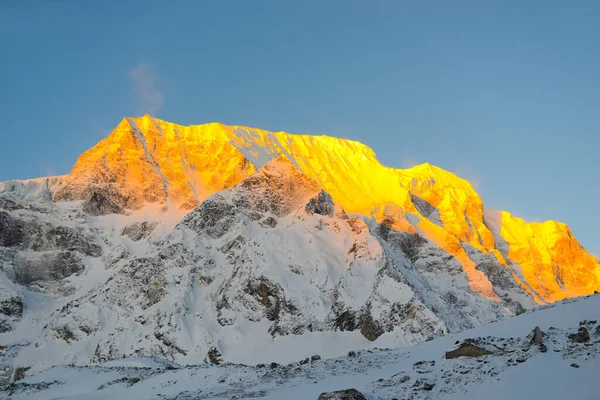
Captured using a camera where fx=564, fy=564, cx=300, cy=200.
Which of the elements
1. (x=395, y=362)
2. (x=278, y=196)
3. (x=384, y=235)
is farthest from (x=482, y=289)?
(x=395, y=362)

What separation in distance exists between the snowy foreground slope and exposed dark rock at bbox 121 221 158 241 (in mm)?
84613

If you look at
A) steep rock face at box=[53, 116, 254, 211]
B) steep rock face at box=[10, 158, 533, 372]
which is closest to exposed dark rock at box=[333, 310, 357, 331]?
steep rock face at box=[10, 158, 533, 372]

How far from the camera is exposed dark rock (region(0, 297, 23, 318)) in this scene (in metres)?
102

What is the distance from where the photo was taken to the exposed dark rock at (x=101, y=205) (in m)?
134

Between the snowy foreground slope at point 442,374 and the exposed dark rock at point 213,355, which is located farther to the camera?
the exposed dark rock at point 213,355


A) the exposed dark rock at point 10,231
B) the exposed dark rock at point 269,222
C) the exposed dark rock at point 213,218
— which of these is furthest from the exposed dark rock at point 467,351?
the exposed dark rock at point 10,231

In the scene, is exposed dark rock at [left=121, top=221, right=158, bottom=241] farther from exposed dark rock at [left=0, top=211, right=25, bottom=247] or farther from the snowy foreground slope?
the snowy foreground slope

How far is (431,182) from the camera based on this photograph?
177875 mm

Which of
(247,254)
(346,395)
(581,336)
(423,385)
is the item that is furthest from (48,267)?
(581,336)

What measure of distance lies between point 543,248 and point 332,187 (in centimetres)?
7354

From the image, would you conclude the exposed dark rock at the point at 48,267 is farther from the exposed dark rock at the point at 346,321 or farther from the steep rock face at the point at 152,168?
the exposed dark rock at the point at 346,321

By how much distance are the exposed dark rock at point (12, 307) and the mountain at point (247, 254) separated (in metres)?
0.25

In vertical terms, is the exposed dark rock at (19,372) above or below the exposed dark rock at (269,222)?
below

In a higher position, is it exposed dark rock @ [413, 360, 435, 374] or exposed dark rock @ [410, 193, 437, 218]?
exposed dark rock @ [410, 193, 437, 218]
